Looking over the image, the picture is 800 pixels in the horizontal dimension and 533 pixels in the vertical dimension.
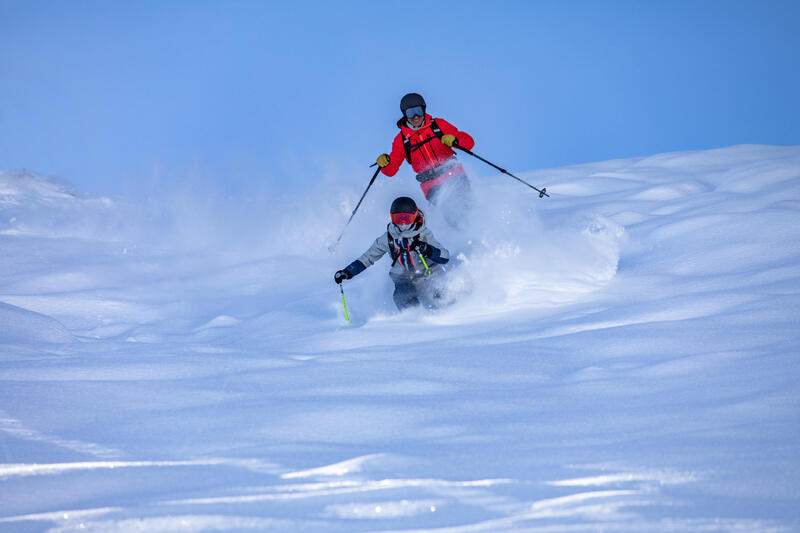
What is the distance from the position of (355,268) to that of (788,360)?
407 centimetres

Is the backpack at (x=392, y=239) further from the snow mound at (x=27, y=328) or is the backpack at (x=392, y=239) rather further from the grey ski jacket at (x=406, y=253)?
the snow mound at (x=27, y=328)

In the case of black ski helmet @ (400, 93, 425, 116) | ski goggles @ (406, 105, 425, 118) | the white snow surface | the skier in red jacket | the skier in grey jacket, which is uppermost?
black ski helmet @ (400, 93, 425, 116)

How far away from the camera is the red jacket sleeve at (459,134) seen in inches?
332

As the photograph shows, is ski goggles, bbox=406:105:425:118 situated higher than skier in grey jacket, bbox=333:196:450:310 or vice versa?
ski goggles, bbox=406:105:425:118

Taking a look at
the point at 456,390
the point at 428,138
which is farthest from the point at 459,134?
the point at 456,390

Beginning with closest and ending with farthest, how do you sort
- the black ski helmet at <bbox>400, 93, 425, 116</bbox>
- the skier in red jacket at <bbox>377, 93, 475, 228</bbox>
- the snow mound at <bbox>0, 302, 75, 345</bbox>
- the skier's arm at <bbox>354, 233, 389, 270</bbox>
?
the snow mound at <bbox>0, 302, 75, 345</bbox>, the skier's arm at <bbox>354, 233, 389, 270</bbox>, the black ski helmet at <bbox>400, 93, 425, 116</bbox>, the skier in red jacket at <bbox>377, 93, 475, 228</bbox>

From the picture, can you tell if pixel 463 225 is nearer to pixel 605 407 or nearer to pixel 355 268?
pixel 355 268

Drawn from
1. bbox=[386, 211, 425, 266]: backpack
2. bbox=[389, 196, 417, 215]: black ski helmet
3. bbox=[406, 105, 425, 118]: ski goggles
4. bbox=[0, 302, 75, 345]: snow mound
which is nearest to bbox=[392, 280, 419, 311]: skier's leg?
bbox=[386, 211, 425, 266]: backpack

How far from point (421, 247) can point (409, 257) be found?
16 centimetres

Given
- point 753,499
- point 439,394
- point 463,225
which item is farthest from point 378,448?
point 463,225

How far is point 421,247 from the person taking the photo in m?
6.55

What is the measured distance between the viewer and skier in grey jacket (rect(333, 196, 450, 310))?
6422 millimetres

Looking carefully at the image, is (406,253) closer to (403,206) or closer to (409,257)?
(409,257)

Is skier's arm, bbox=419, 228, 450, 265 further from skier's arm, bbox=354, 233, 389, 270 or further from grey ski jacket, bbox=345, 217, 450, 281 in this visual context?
skier's arm, bbox=354, 233, 389, 270
